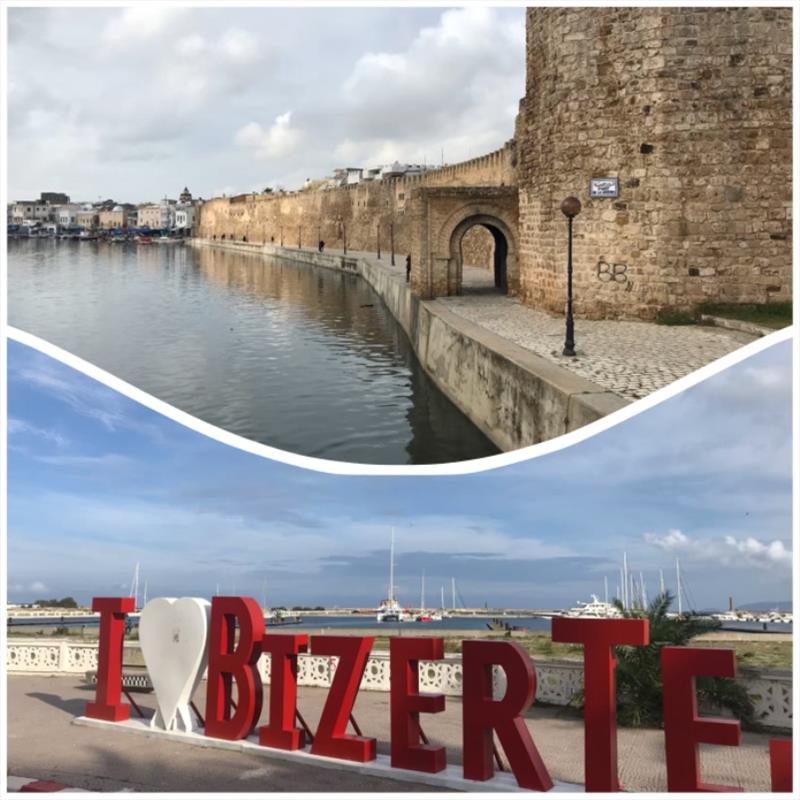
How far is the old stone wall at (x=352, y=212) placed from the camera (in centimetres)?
3162

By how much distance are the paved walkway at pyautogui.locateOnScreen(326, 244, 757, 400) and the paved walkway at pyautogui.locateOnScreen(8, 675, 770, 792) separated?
293 centimetres

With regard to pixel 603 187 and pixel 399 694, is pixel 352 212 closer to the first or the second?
pixel 603 187

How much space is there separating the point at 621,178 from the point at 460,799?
1044 centimetres

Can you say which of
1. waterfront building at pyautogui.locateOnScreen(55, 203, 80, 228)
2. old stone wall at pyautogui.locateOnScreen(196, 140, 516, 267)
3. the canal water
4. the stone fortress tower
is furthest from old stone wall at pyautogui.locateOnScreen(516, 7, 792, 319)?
waterfront building at pyautogui.locateOnScreen(55, 203, 80, 228)

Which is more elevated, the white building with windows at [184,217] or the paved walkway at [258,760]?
the white building with windows at [184,217]

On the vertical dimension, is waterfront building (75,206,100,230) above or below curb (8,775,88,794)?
above

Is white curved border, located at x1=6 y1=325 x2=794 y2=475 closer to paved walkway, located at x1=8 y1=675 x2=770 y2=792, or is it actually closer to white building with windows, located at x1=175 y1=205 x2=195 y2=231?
paved walkway, located at x1=8 y1=675 x2=770 y2=792

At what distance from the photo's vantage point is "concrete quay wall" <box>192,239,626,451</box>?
8.48 meters

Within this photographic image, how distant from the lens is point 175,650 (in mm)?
6312

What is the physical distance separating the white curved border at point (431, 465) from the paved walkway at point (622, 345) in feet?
10.8

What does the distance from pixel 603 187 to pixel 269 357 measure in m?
5.77

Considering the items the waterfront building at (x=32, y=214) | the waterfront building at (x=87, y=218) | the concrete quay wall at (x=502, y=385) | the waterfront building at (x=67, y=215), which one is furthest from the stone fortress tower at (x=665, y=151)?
the waterfront building at (x=87, y=218)

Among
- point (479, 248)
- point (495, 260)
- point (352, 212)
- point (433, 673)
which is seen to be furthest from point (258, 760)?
point (352, 212)

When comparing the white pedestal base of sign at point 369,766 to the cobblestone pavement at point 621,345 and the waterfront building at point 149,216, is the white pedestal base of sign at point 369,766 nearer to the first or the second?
the cobblestone pavement at point 621,345
